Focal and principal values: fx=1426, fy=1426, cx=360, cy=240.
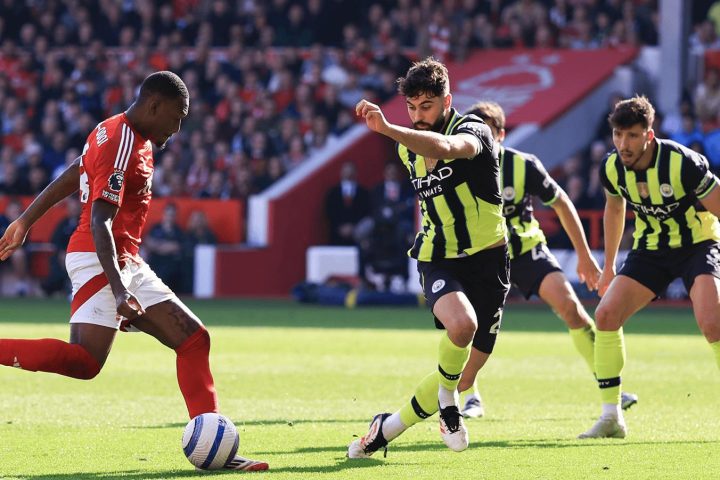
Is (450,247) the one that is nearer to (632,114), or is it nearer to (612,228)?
(632,114)

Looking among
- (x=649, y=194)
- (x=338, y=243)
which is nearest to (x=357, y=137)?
(x=338, y=243)

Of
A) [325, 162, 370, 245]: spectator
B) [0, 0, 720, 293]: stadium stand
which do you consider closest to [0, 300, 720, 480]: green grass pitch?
[325, 162, 370, 245]: spectator

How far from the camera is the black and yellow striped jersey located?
Answer: 24.5 ft

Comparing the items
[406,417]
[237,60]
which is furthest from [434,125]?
[237,60]

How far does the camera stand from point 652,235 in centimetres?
866

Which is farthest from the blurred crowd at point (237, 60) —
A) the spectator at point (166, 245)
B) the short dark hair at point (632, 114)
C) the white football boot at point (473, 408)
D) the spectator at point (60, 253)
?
the short dark hair at point (632, 114)

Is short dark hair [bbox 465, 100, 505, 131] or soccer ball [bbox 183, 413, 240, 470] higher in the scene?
short dark hair [bbox 465, 100, 505, 131]

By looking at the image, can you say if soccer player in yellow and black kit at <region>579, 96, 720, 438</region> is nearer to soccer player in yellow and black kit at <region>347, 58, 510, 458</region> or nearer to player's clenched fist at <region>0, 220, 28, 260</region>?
soccer player in yellow and black kit at <region>347, 58, 510, 458</region>

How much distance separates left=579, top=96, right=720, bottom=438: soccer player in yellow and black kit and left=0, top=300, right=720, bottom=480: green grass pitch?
480mm

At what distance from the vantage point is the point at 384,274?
22.0 metres

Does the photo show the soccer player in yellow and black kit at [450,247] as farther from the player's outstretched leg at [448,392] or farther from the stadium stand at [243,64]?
the stadium stand at [243,64]

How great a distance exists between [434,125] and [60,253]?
1660 cm

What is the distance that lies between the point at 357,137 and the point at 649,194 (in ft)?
55.9

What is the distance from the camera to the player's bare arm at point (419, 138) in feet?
20.7
